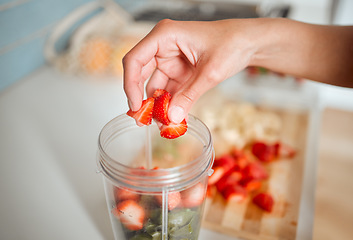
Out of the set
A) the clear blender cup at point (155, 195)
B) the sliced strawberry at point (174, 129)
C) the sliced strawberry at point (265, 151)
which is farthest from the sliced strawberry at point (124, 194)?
the sliced strawberry at point (265, 151)

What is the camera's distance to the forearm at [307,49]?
71 cm

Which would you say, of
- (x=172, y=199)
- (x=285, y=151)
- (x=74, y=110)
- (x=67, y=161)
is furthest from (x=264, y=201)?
(x=74, y=110)

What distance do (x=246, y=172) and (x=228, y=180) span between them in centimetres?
7

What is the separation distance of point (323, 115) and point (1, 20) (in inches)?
46.5

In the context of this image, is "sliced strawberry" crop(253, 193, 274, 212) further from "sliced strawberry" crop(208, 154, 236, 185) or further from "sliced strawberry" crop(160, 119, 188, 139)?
"sliced strawberry" crop(160, 119, 188, 139)

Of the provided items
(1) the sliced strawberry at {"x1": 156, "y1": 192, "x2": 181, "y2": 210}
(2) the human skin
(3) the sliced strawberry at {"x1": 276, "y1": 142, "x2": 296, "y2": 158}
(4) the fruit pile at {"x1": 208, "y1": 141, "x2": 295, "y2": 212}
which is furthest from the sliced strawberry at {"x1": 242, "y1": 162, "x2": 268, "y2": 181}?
(1) the sliced strawberry at {"x1": 156, "y1": 192, "x2": 181, "y2": 210}

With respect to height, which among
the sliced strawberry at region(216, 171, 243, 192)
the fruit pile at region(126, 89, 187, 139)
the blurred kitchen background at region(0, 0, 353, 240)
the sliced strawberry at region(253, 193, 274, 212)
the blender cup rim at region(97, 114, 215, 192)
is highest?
the fruit pile at region(126, 89, 187, 139)

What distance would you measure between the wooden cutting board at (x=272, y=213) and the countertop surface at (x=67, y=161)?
0.16 ft

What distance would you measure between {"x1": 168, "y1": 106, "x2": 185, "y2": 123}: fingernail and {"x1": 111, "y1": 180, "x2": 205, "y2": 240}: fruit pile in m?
0.12

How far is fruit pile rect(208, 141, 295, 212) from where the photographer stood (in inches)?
33.6

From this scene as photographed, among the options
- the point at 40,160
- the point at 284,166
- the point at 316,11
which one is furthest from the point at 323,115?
the point at 40,160

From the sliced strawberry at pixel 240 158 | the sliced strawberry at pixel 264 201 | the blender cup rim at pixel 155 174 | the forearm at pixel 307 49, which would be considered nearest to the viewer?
the blender cup rim at pixel 155 174

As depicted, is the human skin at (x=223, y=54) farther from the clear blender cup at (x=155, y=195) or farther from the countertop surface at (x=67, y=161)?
the countertop surface at (x=67, y=161)

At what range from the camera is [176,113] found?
570 millimetres
